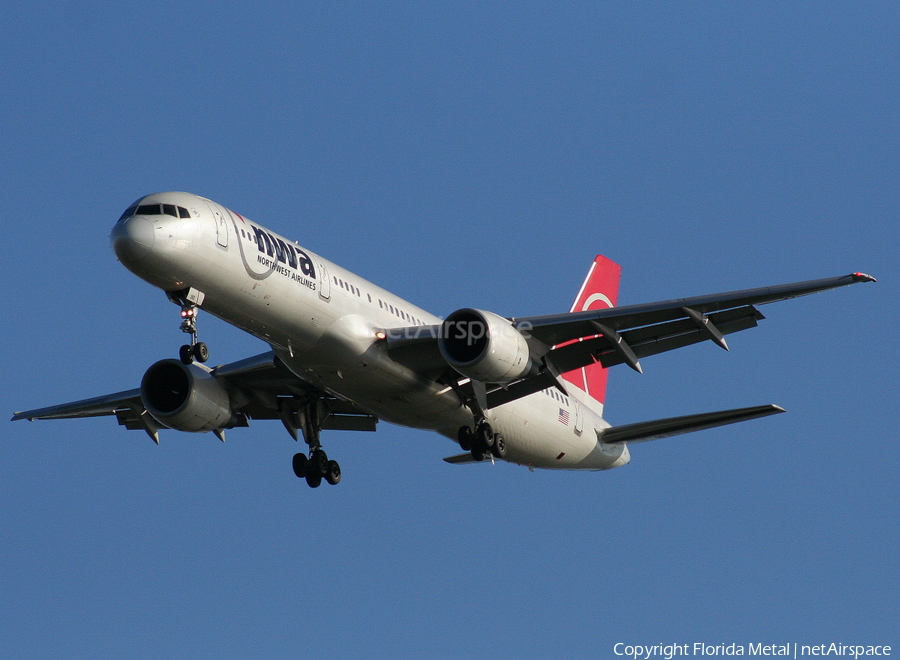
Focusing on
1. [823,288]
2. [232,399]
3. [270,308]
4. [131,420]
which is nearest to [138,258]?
[270,308]

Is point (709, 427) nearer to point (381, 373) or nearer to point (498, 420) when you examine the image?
point (498, 420)

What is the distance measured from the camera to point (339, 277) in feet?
100

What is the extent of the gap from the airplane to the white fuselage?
0.04 metres

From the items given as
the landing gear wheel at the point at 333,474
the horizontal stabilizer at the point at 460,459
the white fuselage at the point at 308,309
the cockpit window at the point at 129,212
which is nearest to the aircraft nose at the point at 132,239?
the white fuselage at the point at 308,309

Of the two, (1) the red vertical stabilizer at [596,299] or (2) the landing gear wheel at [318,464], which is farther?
(1) the red vertical stabilizer at [596,299]

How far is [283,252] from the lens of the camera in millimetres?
29141

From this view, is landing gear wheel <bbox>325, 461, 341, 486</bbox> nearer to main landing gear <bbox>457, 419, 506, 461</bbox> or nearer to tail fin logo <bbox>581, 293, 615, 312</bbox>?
main landing gear <bbox>457, 419, 506, 461</bbox>

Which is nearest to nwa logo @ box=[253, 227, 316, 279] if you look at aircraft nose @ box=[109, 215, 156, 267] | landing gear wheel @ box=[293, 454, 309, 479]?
aircraft nose @ box=[109, 215, 156, 267]

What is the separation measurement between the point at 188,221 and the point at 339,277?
14.9ft

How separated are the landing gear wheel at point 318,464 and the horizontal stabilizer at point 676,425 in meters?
8.42

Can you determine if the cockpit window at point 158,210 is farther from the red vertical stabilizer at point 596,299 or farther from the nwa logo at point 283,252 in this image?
the red vertical stabilizer at point 596,299

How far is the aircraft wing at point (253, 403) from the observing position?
34.7 metres

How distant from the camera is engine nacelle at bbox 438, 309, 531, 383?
29453 millimetres

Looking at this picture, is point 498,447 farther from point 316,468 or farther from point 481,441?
point 316,468
